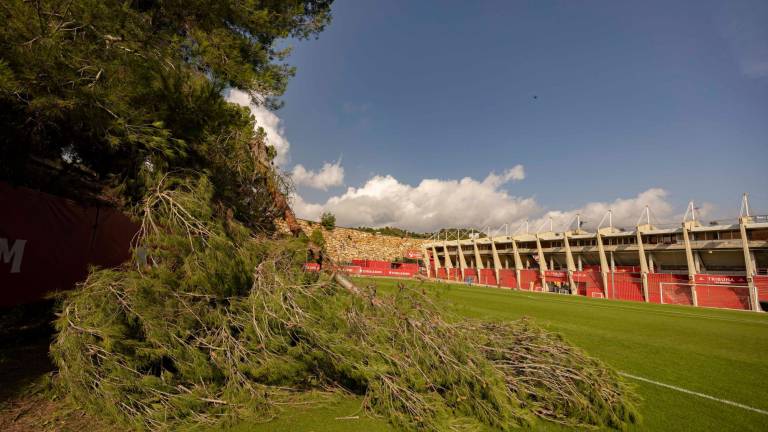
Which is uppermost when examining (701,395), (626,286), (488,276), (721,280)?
(701,395)

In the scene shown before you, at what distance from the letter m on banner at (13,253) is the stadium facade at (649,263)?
84.2 ft

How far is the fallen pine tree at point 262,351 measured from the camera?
8.23 ft

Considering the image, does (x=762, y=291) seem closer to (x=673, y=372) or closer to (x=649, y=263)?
(x=649, y=263)

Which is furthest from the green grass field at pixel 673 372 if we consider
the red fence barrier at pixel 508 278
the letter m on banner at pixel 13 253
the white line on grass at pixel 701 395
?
the red fence barrier at pixel 508 278

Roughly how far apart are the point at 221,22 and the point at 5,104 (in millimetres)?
2336

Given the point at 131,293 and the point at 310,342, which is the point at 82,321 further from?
the point at 310,342

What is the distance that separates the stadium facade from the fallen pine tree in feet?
70.6

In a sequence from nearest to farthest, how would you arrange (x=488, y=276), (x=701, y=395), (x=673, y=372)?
1. (x=701, y=395)
2. (x=673, y=372)
3. (x=488, y=276)

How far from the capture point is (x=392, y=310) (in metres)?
3.03

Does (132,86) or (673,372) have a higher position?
(132,86)

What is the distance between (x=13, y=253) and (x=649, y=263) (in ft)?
132

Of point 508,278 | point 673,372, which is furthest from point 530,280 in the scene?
point 673,372

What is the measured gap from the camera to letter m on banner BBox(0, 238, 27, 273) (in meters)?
3.84

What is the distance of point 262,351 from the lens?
275 cm
